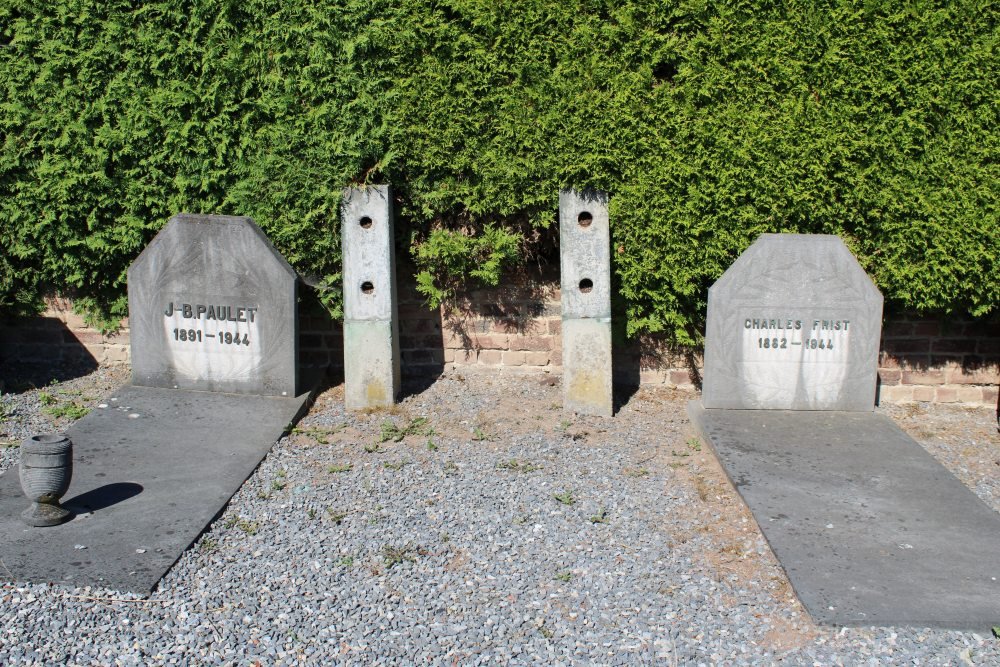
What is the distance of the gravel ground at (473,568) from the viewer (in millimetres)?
3660

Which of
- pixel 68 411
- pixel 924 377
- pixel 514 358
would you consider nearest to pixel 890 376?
pixel 924 377

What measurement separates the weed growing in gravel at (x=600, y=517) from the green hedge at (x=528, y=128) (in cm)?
200

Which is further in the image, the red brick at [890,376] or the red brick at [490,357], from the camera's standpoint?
the red brick at [490,357]

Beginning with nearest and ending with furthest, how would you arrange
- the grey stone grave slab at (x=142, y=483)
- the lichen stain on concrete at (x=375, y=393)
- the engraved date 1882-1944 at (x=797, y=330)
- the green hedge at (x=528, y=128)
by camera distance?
the grey stone grave slab at (x=142, y=483) < the green hedge at (x=528, y=128) < the engraved date 1882-1944 at (x=797, y=330) < the lichen stain on concrete at (x=375, y=393)

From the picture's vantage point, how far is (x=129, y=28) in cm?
642

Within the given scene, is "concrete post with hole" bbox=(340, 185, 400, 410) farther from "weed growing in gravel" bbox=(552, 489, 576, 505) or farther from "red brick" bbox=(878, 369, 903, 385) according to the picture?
"red brick" bbox=(878, 369, 903, 385)

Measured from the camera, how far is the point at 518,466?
5.37m

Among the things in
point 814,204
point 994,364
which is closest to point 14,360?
point 814,204

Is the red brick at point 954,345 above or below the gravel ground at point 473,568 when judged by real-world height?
above

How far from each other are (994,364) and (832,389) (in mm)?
1487

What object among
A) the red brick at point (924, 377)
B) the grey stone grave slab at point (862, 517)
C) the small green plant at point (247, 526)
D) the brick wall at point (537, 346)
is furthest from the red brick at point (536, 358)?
the small green plant at point (247, 526)

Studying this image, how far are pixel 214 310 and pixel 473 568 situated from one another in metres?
2.96

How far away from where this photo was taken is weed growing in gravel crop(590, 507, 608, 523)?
4.70m

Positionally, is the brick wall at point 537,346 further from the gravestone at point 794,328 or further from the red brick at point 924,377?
the gravestone at point 794,328
